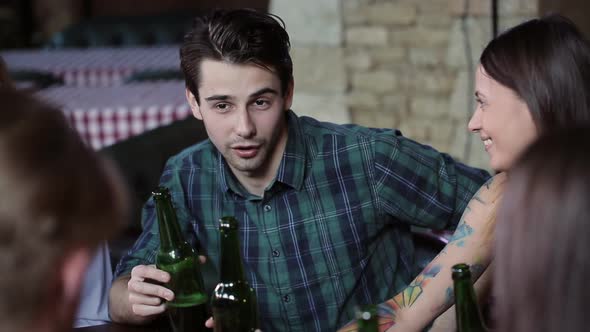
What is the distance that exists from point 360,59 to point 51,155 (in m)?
3.02

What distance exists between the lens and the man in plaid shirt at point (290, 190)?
1518 mm

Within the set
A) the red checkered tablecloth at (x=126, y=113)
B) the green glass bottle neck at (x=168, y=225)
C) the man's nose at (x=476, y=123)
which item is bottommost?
the green glass bottle neck at (x=168, y=225)

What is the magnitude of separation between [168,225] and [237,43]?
422 mm

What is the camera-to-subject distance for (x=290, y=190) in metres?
1.60

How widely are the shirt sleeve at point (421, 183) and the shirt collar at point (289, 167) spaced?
16 centimetres

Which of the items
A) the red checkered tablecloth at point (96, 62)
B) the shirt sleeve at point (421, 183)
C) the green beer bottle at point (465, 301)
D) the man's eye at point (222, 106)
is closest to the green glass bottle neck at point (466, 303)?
the green beer bottle at point (465, 301)

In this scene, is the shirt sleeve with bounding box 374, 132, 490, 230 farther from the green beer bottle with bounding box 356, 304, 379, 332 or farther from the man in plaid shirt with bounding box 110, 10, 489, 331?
the green beer bottle with bounding box 356, 304, 379, 332

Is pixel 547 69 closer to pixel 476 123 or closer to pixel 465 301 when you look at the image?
pixel 476 123

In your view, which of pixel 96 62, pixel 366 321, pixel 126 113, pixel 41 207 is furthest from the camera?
pixel 96 62

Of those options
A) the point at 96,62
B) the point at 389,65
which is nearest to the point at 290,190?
the point at 389,65

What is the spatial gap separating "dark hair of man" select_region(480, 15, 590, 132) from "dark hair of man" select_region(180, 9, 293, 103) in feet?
1.62

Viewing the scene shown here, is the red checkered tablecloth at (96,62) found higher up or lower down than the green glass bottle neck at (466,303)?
higher up

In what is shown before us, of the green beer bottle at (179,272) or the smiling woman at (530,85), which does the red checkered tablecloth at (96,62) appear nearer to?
the green beer bottle at (179,272)

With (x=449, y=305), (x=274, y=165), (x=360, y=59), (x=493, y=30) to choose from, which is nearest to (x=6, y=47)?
(x=360, y=59)
